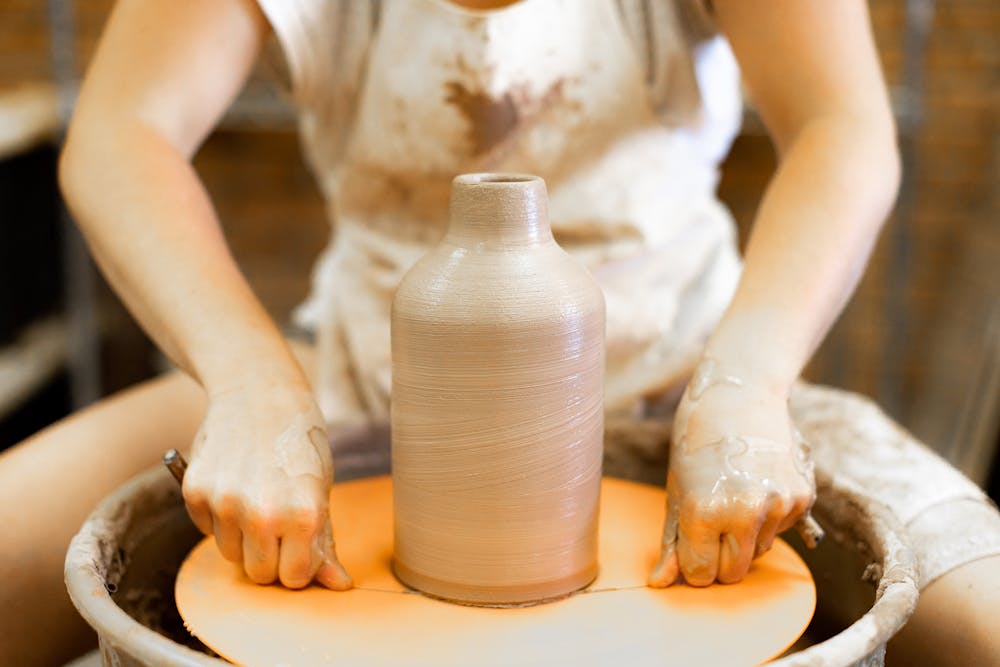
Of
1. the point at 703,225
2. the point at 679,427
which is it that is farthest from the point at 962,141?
Answer: the point at 679,427

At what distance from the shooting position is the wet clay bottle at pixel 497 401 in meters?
0.72

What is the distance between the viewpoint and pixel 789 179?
0.95 m

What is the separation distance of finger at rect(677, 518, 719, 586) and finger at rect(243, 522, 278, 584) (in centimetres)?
28

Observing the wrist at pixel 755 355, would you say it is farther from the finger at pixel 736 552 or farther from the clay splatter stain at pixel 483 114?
the clay splatter stain at pixel 483 114

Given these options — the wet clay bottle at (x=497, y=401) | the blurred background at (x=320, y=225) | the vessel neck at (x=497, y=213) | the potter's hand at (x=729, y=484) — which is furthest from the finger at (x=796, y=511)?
the blurred background at (x=320, y=225)

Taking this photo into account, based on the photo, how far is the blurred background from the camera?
8.36 ft

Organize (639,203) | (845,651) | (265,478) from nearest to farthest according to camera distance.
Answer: (845,651) < (265,478) < (639,203)

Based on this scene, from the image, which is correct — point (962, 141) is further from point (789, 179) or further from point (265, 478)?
point (265, 478)

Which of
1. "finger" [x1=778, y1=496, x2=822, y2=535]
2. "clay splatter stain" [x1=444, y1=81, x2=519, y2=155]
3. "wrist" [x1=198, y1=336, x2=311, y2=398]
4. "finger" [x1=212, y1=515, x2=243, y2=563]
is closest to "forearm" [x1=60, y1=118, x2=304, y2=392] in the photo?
"wrist" [x1=198, y1=336, x2=311, y2=398]

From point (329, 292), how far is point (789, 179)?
22.6 inches

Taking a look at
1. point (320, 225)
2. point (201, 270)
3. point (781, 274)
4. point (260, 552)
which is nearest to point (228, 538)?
point (260, 552)

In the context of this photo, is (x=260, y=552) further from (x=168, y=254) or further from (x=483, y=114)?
(x=483, y=114)

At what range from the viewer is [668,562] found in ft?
2.54

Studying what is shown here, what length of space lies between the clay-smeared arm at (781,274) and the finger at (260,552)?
0.89 ft
